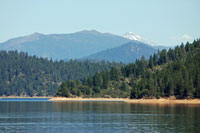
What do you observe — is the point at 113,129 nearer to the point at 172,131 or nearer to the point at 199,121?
the point at 172,131

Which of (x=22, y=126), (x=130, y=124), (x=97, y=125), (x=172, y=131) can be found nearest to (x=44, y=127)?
(x=22, y=126)

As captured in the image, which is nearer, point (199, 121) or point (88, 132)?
point (88, 132)

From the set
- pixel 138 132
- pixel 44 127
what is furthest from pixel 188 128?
pixel 44 127

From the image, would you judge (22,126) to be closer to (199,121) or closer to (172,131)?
(172,131)

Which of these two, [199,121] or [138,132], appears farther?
[199,121]

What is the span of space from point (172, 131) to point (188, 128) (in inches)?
227

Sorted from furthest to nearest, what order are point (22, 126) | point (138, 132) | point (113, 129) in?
point (22, 126)
point (113, 129)
point (138, 132)

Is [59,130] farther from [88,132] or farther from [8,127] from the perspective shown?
[8,127]

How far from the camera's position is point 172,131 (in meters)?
91.0

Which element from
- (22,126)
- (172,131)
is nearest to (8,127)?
(22,126)

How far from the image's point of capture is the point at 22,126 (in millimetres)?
103688

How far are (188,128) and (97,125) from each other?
71.2ft

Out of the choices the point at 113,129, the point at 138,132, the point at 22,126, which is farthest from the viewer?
the point at 22,126

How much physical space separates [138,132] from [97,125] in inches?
688
